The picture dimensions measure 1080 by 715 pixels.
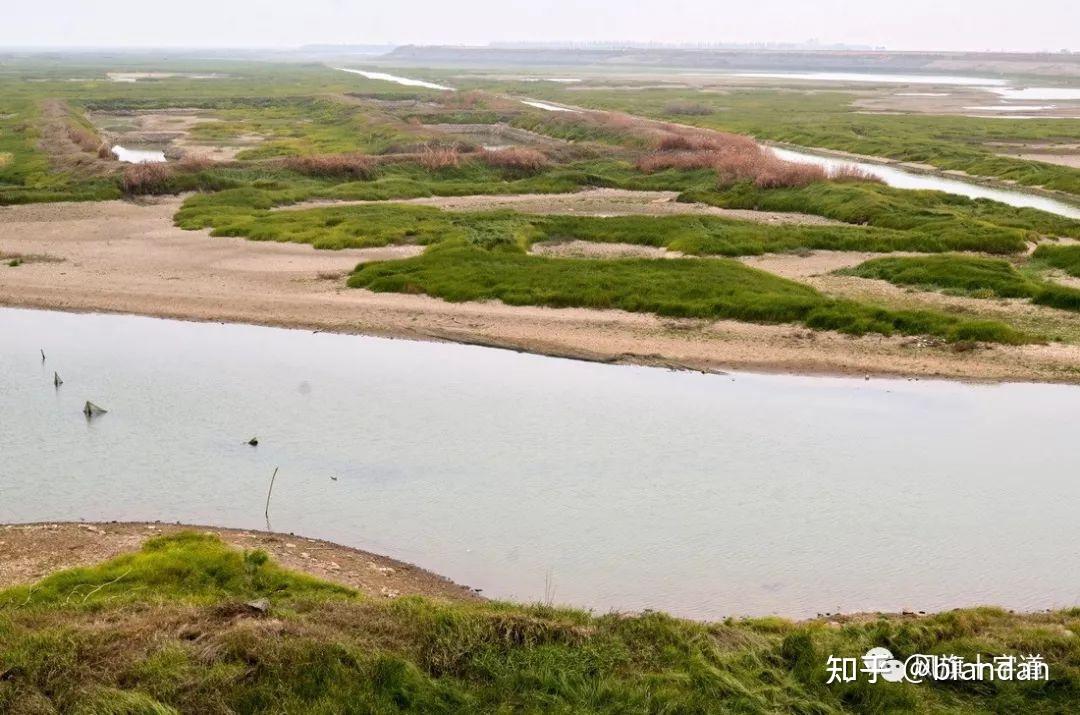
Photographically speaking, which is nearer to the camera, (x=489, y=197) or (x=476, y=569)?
(x=476, y=569)

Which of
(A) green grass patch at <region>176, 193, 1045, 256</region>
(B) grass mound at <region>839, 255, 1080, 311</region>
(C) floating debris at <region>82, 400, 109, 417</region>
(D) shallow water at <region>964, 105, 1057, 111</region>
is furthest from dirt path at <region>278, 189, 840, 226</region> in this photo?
(D) shallow water at <region>964, 105, 1057, 111</region>

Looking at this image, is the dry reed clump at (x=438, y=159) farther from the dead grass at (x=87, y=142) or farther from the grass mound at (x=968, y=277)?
the grass mound at (x=968, y=277)

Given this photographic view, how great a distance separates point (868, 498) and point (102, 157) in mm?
41761

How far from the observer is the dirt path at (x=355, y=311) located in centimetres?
2205

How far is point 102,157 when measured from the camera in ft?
159

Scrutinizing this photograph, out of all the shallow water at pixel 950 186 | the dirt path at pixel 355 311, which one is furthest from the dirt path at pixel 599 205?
the shallow water at pixel 950 186

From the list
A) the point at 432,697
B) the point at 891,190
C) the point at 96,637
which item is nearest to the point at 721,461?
the point at 432,697

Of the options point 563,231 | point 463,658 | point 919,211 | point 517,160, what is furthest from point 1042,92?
point 463,658

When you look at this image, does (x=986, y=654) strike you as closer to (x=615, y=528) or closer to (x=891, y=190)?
(x=615, y=528)

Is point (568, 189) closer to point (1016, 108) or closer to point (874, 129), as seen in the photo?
point (874, 129)

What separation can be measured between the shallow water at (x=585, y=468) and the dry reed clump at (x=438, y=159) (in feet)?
82.8

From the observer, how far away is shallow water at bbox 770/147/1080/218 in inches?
1645

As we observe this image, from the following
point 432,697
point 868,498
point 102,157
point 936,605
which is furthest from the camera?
point 102,157

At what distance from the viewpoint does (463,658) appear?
388 inches
